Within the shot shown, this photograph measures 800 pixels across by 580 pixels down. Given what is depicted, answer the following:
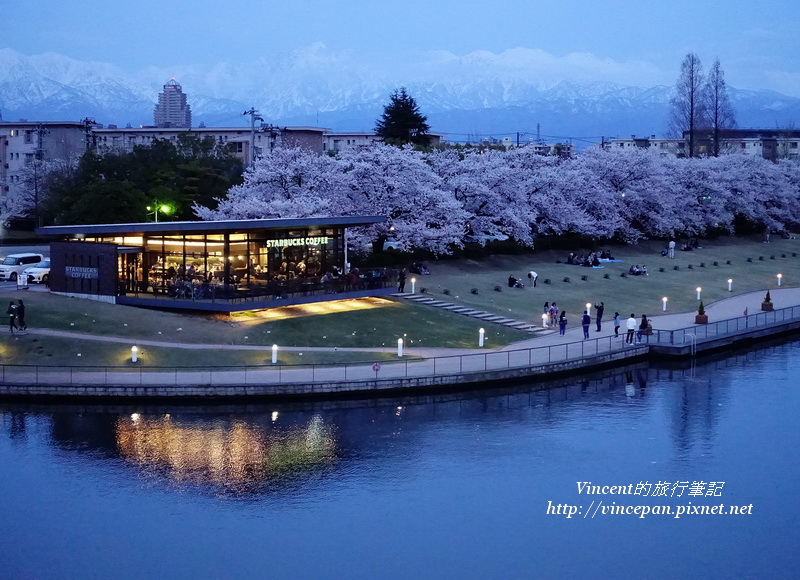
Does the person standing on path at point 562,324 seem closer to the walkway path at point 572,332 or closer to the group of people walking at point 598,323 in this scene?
the group of people walking at point 598,323

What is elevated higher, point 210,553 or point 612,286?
point 612,286

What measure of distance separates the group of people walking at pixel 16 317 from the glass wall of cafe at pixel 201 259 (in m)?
6.27

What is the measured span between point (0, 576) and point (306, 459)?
40.0 feet

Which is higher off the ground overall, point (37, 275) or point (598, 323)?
point (37, 275)

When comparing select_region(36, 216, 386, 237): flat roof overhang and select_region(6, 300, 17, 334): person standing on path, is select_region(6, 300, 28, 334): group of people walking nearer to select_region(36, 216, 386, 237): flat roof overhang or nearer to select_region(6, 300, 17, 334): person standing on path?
select_region(6, 300, 17, 334): person standing on path

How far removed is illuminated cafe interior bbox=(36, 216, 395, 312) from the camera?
5350 cm

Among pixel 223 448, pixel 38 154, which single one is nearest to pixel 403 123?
pixel 38 154

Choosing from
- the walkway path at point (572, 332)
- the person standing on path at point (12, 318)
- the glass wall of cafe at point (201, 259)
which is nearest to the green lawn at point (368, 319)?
the walkway path at point (572, 332)

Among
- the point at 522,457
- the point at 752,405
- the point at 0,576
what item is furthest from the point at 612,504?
the point at 0,576

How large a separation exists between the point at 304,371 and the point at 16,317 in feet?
49.0

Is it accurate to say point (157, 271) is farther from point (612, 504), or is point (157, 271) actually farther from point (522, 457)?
point (612, 504)

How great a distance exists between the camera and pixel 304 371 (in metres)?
46.4

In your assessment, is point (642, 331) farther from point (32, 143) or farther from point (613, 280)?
point (32, 143)

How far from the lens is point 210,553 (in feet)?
95.8
